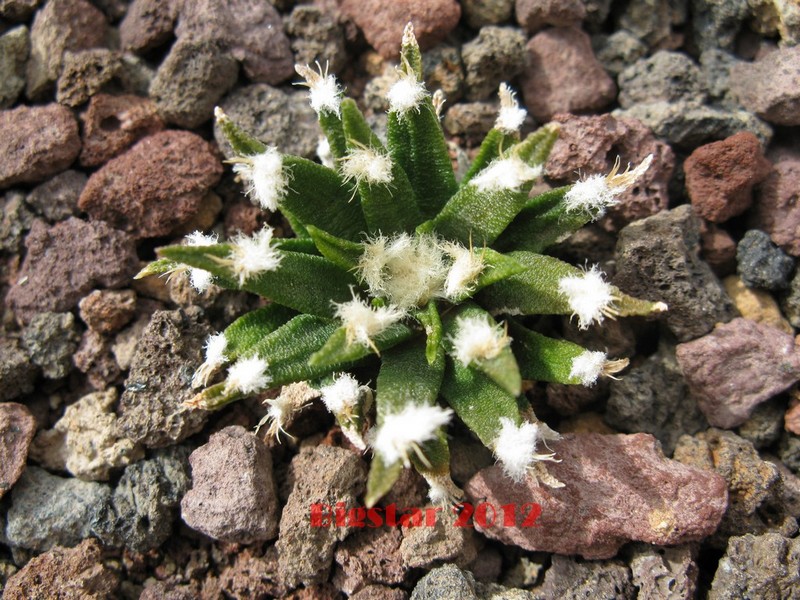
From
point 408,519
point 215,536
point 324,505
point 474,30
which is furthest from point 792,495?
point 474,30

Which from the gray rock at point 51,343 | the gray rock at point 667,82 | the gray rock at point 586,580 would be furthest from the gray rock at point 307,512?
the gray rock at point 667,82

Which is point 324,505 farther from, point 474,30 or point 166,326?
point 474,30

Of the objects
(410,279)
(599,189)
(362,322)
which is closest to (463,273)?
(410,279)

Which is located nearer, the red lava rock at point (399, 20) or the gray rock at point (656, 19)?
the red lava rock at point (399, 20)

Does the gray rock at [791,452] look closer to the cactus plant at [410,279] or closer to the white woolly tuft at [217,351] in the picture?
the cactus plant at [410,279]

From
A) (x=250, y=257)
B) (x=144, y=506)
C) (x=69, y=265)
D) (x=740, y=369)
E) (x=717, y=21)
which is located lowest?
(x=144, y=506)

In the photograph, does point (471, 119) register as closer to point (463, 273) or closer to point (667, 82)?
point (667, 82)
